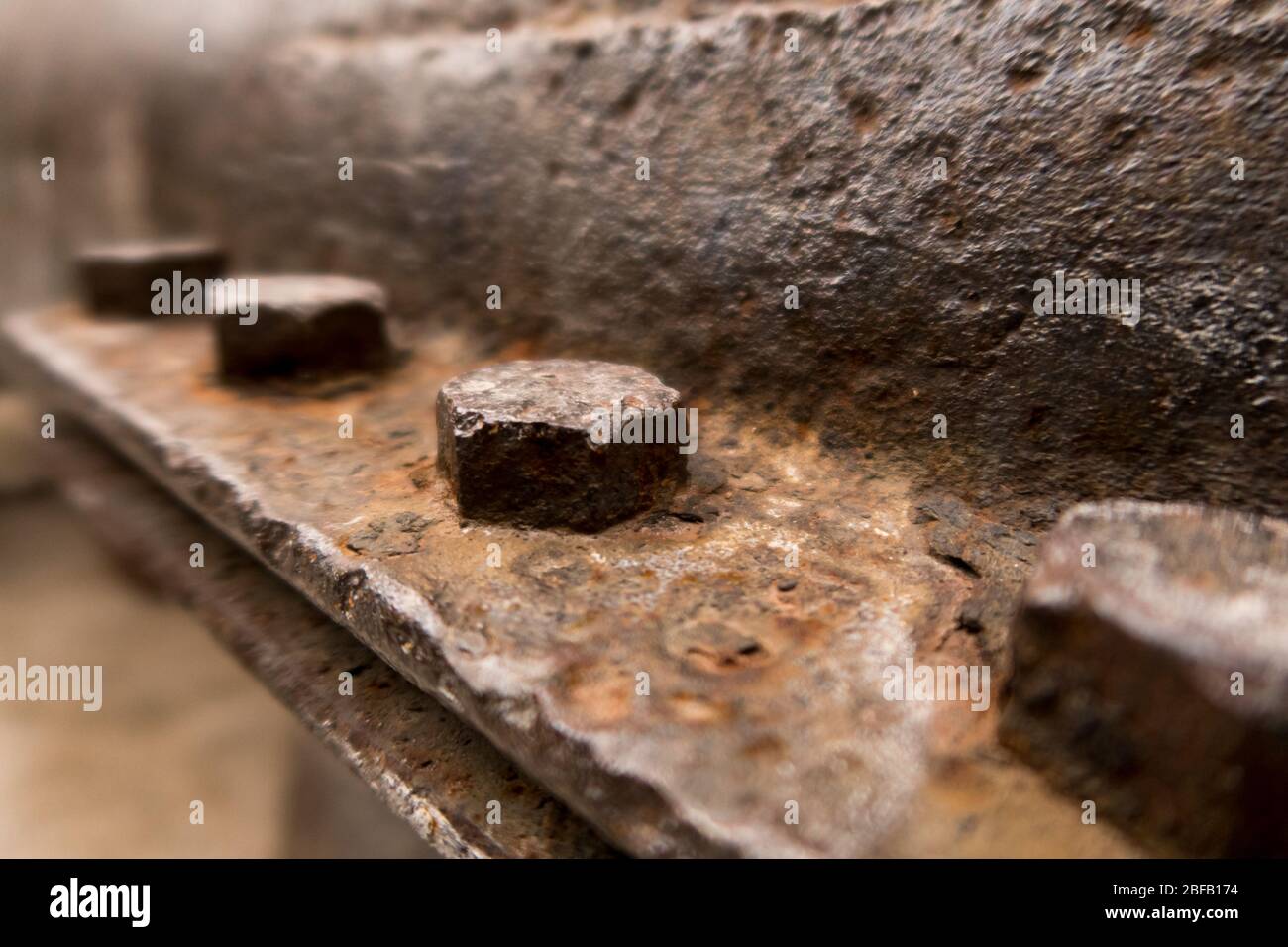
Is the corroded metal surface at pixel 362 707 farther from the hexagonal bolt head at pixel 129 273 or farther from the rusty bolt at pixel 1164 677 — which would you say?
the hexagonal bolt head at pixel 129 273

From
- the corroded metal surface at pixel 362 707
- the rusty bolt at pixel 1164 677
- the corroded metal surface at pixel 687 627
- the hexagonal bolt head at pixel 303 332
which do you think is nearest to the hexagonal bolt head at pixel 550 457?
the corroded metal surface at pixel 687 627

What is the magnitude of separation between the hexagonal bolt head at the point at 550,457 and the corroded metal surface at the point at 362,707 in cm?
36

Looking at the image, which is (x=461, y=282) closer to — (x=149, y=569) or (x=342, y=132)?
(x=342, y=132)

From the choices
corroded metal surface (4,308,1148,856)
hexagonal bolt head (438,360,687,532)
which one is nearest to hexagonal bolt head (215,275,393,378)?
corroded metal surface (4,308,1148,856)

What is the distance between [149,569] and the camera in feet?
7.50

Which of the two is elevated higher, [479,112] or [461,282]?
[479,112]

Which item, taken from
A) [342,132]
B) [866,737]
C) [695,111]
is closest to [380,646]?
[866,737]

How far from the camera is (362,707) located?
1.63 m

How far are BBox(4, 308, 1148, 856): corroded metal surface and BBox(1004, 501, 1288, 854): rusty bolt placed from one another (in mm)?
71

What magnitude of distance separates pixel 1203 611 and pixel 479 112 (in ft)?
6.87

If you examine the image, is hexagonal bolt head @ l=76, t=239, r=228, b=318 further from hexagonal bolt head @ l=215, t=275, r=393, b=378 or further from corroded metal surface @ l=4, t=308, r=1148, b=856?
corroded metal surface @ l=4, t=308, r=1148, b=856

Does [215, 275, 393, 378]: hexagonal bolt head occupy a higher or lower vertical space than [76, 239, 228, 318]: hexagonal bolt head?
lower

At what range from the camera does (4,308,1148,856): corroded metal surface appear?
107 cm

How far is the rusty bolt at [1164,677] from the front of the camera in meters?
0.94
